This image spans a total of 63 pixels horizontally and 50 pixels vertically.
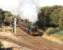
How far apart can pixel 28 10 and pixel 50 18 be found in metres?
0.22

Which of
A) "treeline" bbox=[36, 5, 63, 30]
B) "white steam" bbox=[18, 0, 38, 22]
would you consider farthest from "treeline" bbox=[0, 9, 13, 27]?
"treeline" bbox=[36, 5, 63, 30]

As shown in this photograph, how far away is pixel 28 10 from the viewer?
188cm

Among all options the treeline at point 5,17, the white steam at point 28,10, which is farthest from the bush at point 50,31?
the treeline at point 5,17

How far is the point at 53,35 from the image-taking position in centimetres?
186

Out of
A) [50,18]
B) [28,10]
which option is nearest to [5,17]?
[28,10]

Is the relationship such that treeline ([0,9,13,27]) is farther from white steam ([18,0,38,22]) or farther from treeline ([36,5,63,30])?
treeline ([36,5,63,30])

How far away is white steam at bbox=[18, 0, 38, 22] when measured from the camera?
73.7 inches

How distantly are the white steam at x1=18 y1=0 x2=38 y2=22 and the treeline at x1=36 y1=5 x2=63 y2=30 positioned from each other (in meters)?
0.05

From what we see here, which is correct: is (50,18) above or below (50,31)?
above

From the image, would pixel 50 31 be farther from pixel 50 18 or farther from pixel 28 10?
pixel 28 10

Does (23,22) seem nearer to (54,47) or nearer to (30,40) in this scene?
(30,40)

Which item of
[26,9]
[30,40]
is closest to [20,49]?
[30,40]

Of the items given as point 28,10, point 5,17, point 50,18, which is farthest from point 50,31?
point 5,17

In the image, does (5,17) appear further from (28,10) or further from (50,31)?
(50,31)
